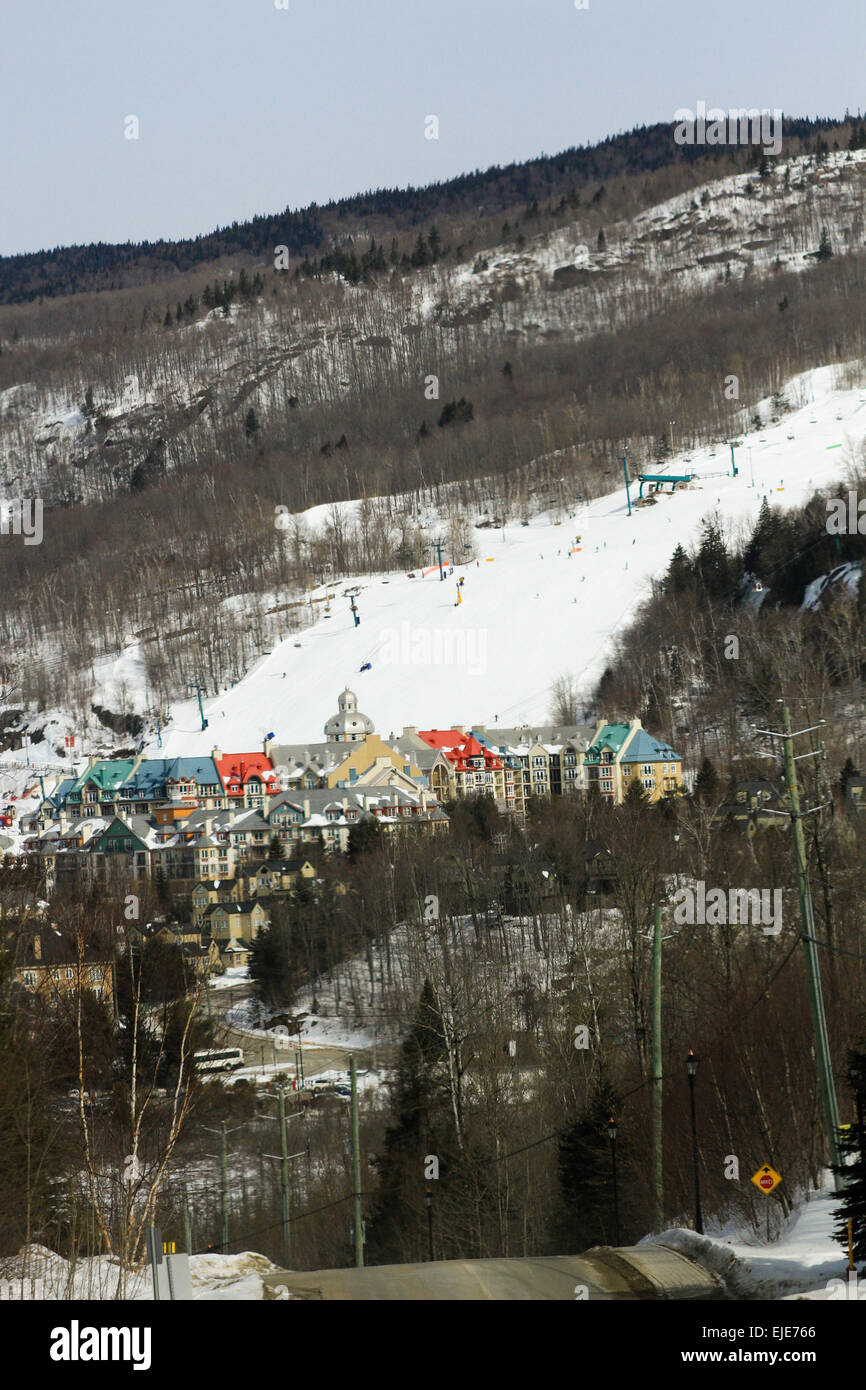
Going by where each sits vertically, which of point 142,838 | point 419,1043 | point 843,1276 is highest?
point 843,1276

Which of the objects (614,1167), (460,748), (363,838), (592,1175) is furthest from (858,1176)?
(460,748)

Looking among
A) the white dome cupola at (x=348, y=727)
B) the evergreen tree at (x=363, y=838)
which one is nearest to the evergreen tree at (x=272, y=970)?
the evergreen tree at (x=363, y=838)

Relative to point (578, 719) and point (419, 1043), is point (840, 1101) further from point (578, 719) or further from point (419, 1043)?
point (578, 719)

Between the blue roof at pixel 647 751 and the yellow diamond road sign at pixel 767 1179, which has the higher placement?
the yellow diamond road sign at pixel 767 1179

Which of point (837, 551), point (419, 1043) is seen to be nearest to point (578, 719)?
point (837, 551)

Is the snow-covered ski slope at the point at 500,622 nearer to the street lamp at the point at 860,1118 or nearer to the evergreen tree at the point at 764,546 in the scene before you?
the evergreen tree at the point at 764,546

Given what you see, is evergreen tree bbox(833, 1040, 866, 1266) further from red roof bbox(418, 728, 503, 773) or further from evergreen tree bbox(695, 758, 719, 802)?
red roof bbox(418, 728, 503, 773)

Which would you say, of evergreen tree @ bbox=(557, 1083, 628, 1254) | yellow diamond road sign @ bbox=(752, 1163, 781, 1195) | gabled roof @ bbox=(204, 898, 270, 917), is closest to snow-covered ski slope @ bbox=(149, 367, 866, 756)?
gabled roof @ bbox=(204, 898, 270, 917)
